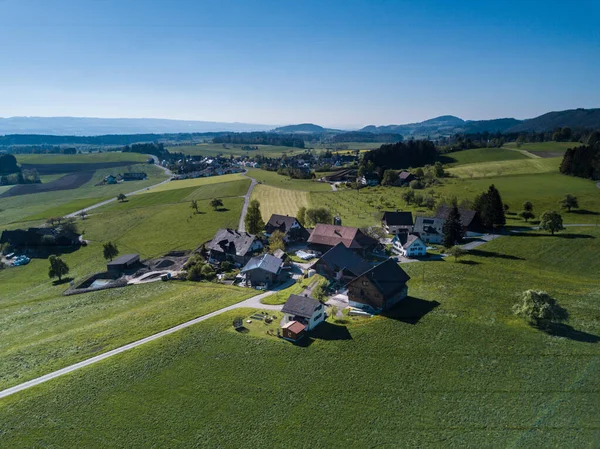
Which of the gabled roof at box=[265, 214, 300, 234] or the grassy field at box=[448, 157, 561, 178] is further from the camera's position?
the grassy field at box=[448, 157, 561, 178]

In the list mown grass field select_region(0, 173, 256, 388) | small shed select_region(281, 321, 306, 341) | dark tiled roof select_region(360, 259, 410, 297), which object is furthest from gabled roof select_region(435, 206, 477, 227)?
mown grass field select_region(0, 173, 256, 388)

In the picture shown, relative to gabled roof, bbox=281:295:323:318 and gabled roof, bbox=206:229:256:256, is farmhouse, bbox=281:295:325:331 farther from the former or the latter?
gabled roof, bbox=206:229:256:256

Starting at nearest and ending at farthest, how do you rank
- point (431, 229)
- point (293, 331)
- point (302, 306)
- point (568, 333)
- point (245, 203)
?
point (568, 333), point (293, 331), point (302, 306), point (431, 229), point (245, 203)

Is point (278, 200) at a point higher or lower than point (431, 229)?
lower

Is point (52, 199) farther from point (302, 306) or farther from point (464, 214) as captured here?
point (464, 214)

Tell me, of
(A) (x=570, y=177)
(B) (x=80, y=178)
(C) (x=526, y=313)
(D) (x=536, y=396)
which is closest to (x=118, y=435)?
Answer: (D) (x=536, y=396)

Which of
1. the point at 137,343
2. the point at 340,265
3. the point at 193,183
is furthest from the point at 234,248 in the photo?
the point at 193,183
